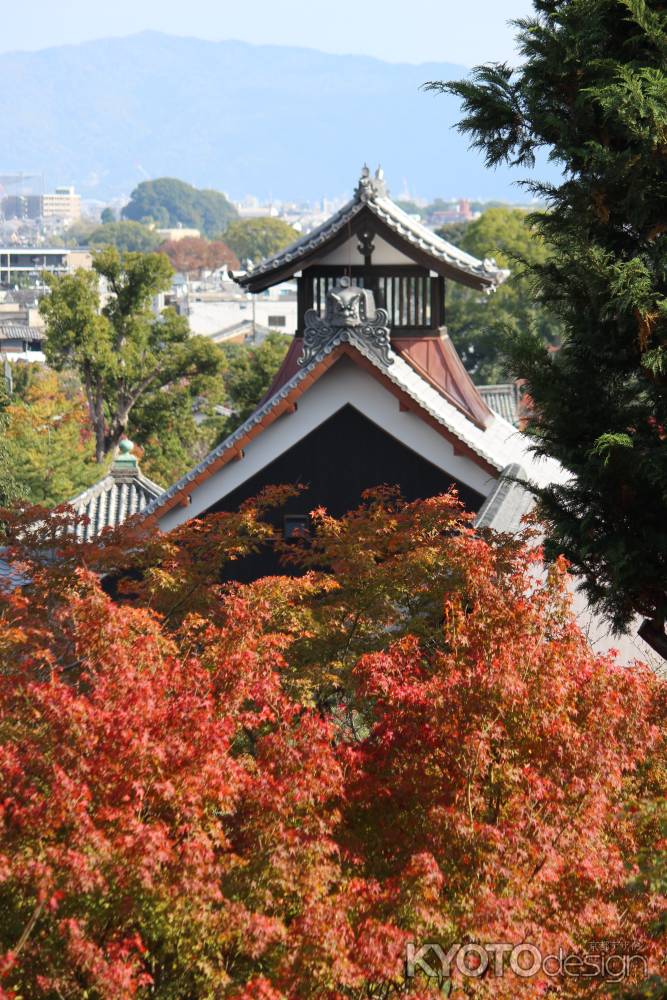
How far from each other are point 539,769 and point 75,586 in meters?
4.72

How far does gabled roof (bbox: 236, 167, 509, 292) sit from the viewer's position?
1852 centimetres

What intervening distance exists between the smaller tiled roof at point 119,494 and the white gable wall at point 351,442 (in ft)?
16.0

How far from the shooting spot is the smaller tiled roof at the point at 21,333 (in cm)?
9531

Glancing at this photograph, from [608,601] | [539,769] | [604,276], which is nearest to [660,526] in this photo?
[608,601]

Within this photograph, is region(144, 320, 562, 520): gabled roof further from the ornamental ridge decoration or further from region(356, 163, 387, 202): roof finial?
region(356, 163, 387, 202): roof finial

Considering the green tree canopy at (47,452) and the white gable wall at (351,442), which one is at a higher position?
the white gable wall at (351,442)

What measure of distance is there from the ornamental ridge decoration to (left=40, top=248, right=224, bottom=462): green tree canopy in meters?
22.5

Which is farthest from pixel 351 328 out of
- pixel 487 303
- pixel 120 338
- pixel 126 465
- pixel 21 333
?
pixel 21 333

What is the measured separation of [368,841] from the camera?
7422 mm

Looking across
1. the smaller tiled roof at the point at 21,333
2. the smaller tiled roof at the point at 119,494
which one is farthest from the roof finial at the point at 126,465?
the smaller tiled roof at the point at 21,333

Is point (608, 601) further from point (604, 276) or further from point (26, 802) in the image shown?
point (26, 802)

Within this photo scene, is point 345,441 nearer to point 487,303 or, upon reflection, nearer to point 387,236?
point 387,236

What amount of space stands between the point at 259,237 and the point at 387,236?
511 ft

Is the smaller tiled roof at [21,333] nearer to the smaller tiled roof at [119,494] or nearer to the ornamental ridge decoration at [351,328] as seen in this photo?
the smaller tiled roof at [119,494]
